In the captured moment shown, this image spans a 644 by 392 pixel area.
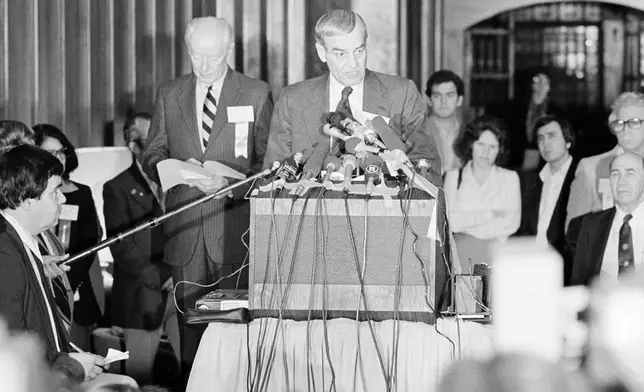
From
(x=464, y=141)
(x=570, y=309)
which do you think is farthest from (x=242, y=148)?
(x=570, y=309)

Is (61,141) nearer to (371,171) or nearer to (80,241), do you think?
(80,241)

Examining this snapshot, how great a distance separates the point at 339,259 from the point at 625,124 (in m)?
2.95

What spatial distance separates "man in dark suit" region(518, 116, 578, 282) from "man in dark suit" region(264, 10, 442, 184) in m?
2.16

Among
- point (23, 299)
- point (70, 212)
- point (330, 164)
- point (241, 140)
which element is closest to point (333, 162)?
point (330, 164)

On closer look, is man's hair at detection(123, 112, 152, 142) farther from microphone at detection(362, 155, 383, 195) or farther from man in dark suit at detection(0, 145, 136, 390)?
microphone at detection(362, 155, 383, 195)

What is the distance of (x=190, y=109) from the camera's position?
469cm

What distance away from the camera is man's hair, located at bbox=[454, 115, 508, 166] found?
19.0ft

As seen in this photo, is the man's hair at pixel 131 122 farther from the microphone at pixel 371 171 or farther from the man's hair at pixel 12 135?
the microphone at pixel 371 171

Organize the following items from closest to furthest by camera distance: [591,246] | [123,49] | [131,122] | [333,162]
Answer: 1. [333,162]
2. [591,246]
3. [131,122]
4. [123,49]

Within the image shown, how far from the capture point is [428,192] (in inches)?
119

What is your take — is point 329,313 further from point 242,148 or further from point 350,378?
point 242,148

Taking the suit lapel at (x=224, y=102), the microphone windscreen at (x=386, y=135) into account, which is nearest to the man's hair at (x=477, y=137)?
the suit lapel at (x=224, y=102)

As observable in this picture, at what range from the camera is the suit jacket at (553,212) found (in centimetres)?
577

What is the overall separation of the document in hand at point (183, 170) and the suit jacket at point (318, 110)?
0.44 m
